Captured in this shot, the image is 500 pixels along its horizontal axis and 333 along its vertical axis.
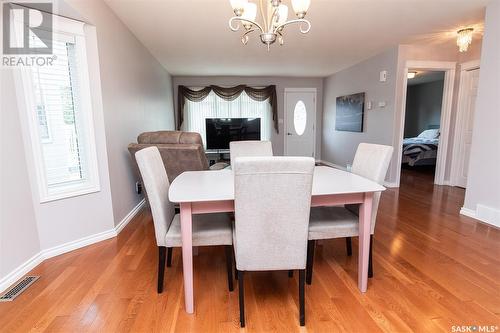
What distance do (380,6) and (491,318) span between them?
2.80 meters

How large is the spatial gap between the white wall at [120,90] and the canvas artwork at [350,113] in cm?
393

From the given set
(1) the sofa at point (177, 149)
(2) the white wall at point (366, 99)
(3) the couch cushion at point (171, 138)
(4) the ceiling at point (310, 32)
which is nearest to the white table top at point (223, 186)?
(1) the sofa at point (177, 149)

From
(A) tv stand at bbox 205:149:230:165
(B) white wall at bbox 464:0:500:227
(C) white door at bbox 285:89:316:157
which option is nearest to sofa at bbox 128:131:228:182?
(B) white wall at bbox 464:0:500:227

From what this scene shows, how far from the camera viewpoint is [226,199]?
4.64 feet

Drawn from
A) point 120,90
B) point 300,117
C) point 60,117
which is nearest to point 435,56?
point 300,117

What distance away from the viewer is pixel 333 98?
6.33 meters

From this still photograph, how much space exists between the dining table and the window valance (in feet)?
16.4

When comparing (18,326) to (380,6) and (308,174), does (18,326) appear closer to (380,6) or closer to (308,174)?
(308,174)

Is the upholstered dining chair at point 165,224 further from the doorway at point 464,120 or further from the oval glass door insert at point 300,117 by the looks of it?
the oval glass door insert at point 300,117

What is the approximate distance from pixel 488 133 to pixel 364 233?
2.27 metres

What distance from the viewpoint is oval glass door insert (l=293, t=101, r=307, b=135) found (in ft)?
22.7

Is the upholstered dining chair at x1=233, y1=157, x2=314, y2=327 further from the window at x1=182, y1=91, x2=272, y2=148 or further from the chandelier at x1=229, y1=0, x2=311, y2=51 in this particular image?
the window at x1=182, y1=91, x2=272, y2=148

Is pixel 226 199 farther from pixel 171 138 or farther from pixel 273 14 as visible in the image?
pixel 171 138

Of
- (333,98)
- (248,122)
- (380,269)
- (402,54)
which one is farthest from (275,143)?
(380,269)
